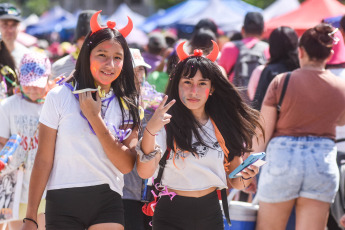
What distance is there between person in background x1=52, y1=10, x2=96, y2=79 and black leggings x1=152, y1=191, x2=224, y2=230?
7.90ft

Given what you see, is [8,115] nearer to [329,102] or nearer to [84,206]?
[84,206]

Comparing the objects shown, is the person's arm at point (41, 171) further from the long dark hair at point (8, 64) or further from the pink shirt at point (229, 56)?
the pink shirt at point (229, 56)

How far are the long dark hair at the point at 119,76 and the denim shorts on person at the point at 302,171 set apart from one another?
62.1 inches

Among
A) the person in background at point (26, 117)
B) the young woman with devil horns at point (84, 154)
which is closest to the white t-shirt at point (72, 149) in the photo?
the young woman with devil horns at point (84, 154)

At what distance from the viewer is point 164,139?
417 cm

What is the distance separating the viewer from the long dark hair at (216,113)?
422 cm

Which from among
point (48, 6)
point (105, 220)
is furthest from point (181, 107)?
point (48, 6)

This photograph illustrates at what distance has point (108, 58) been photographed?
12.9ft

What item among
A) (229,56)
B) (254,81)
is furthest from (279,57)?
(229,56)

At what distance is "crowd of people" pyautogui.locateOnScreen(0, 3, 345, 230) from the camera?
3.81m

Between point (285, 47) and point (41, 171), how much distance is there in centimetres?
329

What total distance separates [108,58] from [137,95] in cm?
39

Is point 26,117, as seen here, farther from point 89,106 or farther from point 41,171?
point 89,106

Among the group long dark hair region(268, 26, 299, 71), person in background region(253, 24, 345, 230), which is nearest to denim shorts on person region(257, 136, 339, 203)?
person in background region(253, 24, 345, 230)
